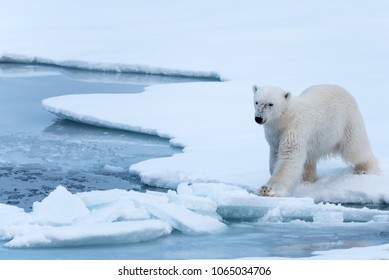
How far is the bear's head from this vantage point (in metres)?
5.43

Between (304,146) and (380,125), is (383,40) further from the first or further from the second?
(304,146)

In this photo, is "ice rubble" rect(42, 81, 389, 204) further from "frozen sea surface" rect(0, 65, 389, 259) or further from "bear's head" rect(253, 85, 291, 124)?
"bear's head" rect(253, 85, 291, 124)

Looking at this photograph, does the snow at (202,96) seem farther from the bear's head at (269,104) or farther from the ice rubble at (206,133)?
the bear's head at (269,104)

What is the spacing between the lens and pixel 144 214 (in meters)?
4.86

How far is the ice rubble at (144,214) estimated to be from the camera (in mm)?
4531

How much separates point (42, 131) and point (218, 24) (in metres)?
6.53

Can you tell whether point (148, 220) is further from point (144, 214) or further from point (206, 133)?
point (206, 133)

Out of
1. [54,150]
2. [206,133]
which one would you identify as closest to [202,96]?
[206,133]

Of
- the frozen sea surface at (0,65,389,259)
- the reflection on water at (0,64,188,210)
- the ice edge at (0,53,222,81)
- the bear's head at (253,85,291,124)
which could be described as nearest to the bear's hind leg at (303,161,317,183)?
the bear's head at (253,85,291,124)

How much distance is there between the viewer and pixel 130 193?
5062 millimetres

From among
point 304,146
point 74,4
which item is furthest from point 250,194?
point 74,4

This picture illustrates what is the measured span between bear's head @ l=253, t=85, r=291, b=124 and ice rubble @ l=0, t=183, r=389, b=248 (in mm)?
462
